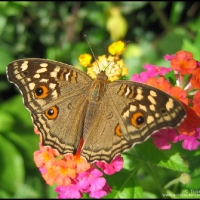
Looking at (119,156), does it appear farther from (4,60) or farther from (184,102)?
(4,60)

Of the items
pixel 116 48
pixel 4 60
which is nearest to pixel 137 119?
pixel 116 48

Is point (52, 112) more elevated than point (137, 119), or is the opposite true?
point (52, 112)

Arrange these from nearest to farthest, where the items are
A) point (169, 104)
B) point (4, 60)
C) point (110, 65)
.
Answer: point (169, 104) < point (110, 65) < point (4, 60)

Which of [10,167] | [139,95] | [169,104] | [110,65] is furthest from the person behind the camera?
[10,167]

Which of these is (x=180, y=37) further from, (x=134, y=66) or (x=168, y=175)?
(x=168, y=175)

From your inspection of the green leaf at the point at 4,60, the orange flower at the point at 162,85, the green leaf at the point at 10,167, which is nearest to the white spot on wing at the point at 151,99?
the orange flower at the point at 162,85

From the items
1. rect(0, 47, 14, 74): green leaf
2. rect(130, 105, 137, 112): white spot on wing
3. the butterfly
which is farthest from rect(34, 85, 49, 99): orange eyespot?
rect(0, 47, 14, 74): green leaf

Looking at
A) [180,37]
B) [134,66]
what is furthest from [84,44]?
[180,37]

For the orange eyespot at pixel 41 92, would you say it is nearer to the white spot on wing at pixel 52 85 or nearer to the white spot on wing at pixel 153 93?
the white spot on wing at pixel 52 85
